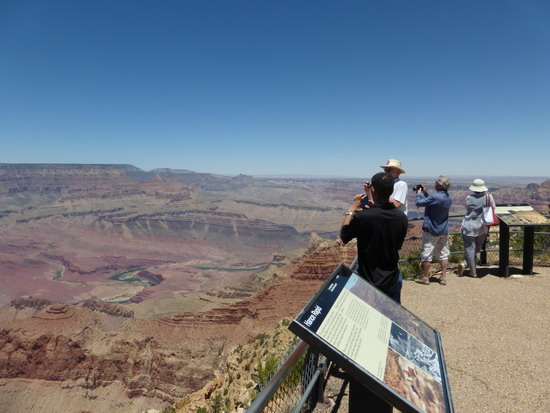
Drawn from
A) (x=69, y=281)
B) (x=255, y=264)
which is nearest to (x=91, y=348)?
(x=69, y=281)

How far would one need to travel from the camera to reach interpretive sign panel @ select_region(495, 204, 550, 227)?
23.4ft

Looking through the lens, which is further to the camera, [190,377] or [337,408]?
[190,377]

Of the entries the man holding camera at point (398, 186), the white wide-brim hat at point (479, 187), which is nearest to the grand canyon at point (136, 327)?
the man holding camera at point (398, 186)

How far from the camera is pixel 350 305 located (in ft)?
7.26

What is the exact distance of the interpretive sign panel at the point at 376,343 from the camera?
1678 millimetres

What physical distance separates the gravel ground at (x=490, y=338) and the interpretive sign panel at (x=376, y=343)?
5.67 ft

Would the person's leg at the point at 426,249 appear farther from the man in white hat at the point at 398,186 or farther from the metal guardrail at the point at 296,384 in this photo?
the metal guardrail at the point at 296,384

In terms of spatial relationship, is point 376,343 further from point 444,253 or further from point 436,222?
point 444,253

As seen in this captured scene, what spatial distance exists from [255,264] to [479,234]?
13176 centimetres

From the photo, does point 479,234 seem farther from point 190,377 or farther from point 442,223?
point 190,377

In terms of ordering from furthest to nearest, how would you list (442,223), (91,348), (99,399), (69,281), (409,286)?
(69,281) < (91,348) < (99,399) < (409,286) < (442,223)

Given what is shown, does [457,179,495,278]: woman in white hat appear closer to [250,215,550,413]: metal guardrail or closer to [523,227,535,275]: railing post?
[523,227,535,275]: railing post

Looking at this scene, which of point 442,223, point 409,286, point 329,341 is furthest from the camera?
point 409,286

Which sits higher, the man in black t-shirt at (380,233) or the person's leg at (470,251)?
the man in black t-shirt at (380,233)
